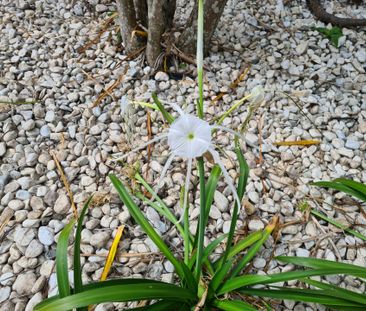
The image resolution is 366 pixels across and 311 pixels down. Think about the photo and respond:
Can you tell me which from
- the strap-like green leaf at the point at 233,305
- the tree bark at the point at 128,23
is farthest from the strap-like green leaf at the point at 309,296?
the tree bark at the point at 128,23

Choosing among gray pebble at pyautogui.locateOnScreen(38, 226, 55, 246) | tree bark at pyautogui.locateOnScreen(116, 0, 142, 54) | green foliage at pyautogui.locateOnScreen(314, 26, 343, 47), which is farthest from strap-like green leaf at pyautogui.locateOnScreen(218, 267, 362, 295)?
green foliage at pyautogui.locateOnScreen(314, 26, 343, 47)

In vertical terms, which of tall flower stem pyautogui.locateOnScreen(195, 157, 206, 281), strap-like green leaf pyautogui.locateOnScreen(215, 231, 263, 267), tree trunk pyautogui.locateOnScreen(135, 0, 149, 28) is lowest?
strap-like green leaf pyautogui.locateOnScreen(215, 231, 263, 267)

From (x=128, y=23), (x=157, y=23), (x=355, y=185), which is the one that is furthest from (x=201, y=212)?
(x=128, y=23)

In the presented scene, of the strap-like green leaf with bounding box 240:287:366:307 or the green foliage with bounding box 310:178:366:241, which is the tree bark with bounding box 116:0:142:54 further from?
the strap-like green leaf with bounding box 240:287:366:307

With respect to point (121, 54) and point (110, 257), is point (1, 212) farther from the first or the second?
point (121, 54)

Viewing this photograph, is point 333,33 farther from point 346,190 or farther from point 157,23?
point 346,190

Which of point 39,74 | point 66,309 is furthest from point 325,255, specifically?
point 39,74

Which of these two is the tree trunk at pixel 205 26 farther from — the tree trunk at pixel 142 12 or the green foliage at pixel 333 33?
the green foliage at pixel 333 33
